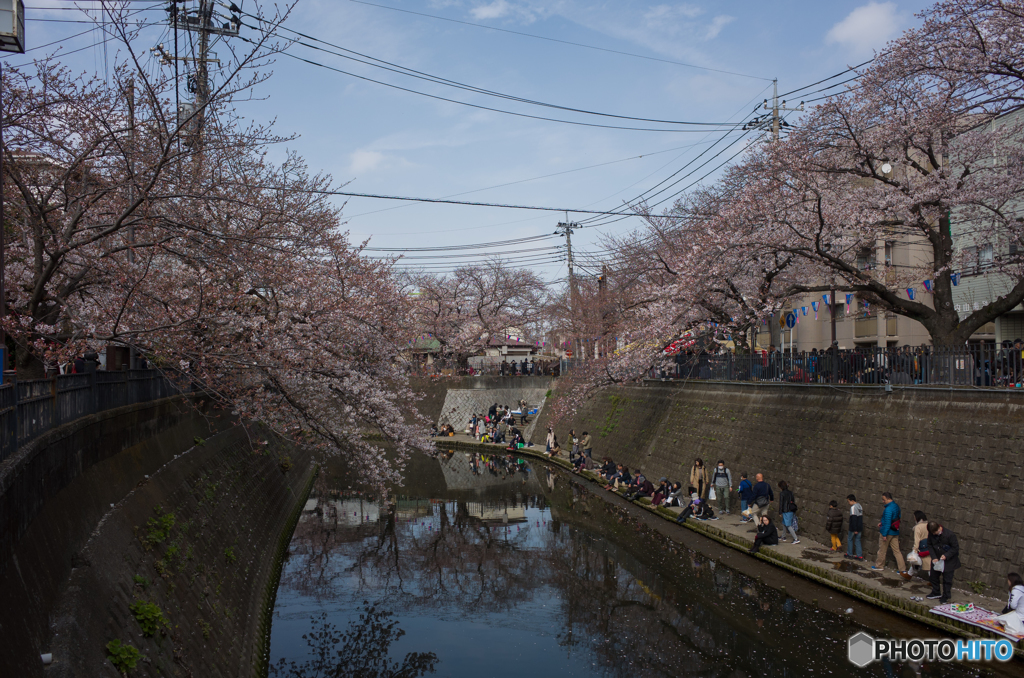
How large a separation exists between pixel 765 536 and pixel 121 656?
545 inches

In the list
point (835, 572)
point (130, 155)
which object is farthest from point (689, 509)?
point (130, 155)

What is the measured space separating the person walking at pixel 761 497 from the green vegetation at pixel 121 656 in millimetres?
15060

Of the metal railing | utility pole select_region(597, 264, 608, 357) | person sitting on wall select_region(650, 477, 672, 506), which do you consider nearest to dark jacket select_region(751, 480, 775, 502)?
the metal railing

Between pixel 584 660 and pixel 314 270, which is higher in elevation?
pixel 314 270

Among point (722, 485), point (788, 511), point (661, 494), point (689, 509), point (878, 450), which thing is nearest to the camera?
point (878, 450)

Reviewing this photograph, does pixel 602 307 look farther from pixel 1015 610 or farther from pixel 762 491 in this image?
pixel 1015 610

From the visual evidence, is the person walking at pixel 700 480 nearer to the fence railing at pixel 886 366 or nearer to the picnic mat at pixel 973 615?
the fence railing at pixel 886 366

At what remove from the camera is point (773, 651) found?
37.7ft

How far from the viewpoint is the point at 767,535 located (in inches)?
641

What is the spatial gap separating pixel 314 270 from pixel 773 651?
12.9 meters

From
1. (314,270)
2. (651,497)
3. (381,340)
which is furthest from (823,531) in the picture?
(314,270)

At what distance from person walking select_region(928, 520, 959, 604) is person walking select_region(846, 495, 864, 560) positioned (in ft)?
7.40

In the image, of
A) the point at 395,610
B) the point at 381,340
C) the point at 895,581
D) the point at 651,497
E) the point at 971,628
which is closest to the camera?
the point at 971,628

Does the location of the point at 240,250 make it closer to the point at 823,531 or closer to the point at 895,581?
the point at 895,581
